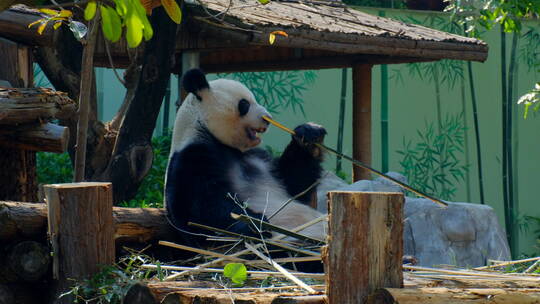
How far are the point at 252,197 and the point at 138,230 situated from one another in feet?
2.17

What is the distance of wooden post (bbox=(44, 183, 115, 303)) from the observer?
3.39 metres

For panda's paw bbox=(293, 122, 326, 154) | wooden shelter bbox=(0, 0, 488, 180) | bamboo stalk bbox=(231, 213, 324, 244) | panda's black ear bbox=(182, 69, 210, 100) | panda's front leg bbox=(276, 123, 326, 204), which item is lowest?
bamboo stalk bbox=(231, 213, 324, 244)

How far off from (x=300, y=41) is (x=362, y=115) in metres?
2.08

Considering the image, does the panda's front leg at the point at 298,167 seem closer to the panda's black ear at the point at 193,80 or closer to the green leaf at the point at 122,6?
the panda's black ear at the point at 193,80

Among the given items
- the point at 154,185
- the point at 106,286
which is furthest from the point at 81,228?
the point at 154,185

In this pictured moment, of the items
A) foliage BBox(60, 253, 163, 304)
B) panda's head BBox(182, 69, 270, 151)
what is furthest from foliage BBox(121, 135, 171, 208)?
foliage BBox(60, 253, 163, 304)

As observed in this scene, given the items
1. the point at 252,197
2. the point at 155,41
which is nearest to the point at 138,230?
the point at 252,197

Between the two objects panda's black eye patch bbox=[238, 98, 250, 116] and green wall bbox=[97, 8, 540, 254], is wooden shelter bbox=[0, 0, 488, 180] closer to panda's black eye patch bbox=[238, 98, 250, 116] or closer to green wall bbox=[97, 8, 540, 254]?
panda's black eye patch bbox=[238, 98, 250, 116]

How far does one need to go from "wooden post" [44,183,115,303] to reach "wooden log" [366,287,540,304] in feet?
4.40

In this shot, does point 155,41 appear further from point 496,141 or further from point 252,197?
point 496,141

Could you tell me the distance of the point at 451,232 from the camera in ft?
25.0

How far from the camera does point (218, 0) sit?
22.0ft

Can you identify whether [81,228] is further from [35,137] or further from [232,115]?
[232,115]

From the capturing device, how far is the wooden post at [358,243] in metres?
2.58
